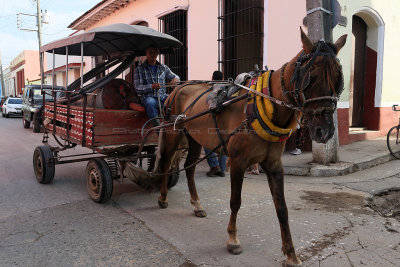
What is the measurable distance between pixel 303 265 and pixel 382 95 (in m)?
8.10

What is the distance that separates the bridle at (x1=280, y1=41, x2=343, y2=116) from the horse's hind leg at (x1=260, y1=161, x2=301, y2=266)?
766 millimetres

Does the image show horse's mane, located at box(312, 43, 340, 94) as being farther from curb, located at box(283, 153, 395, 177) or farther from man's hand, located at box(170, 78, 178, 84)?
curb, located at box(283, 153, 395, 177)

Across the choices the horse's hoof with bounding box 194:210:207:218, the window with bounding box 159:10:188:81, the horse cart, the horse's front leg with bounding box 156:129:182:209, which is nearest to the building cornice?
the window with bounding box 159:10:188:81

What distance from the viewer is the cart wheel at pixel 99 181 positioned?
13.3 ft

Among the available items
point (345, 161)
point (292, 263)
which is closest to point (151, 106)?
point (292, 263)

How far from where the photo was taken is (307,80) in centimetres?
216

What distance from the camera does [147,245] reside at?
3.02 meters

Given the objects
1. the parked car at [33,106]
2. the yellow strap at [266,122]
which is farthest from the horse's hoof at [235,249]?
the parked car at [33,106]

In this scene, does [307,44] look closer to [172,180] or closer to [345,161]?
[172,180]

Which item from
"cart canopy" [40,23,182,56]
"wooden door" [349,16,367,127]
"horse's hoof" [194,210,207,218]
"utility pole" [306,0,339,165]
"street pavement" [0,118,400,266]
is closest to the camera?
"street pavement" [0,118,400,266]

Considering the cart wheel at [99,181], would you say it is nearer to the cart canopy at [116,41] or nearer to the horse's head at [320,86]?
the cart canopy at [116,41]

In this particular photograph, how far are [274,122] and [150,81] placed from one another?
2.54 metres

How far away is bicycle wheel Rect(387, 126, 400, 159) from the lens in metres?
7.08

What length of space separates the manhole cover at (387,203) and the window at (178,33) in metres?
7.32
